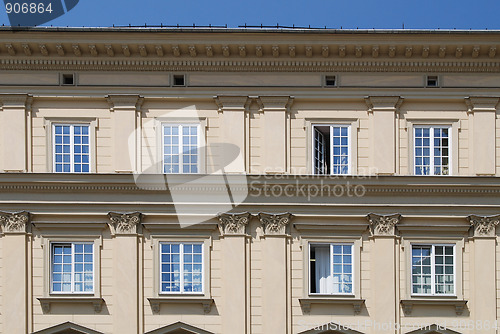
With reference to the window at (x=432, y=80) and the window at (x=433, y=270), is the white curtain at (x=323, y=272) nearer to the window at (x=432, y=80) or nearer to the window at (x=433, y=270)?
the window at (x=433, y=270)

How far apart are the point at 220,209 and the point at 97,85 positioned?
5261 mm

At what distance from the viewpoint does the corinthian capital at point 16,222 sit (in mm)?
24641

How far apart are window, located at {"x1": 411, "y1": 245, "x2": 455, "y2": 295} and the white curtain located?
2.44 meters

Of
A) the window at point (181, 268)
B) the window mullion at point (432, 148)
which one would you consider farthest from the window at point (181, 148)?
the window mullion at point (432, 148)

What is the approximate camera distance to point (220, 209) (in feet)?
81.9

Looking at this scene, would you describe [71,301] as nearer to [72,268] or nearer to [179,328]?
[72,268]

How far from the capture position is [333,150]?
2561 centimetres

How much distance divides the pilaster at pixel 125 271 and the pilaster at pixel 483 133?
10.1m

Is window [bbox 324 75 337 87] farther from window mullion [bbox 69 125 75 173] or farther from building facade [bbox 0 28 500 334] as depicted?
window mullion [bbox 69 125 75 173]

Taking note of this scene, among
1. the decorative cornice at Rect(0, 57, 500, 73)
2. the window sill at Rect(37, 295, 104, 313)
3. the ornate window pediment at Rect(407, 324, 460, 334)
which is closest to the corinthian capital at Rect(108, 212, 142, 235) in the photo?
the window sill at Rect(37, 295, 104, 313)

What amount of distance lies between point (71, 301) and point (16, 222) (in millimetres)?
2811

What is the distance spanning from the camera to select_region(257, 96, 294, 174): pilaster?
82.9 feet

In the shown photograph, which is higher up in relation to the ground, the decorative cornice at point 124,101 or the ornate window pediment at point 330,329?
the decorative cornice at point 124,101

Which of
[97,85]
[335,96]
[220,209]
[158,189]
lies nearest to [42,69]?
[97,85]
